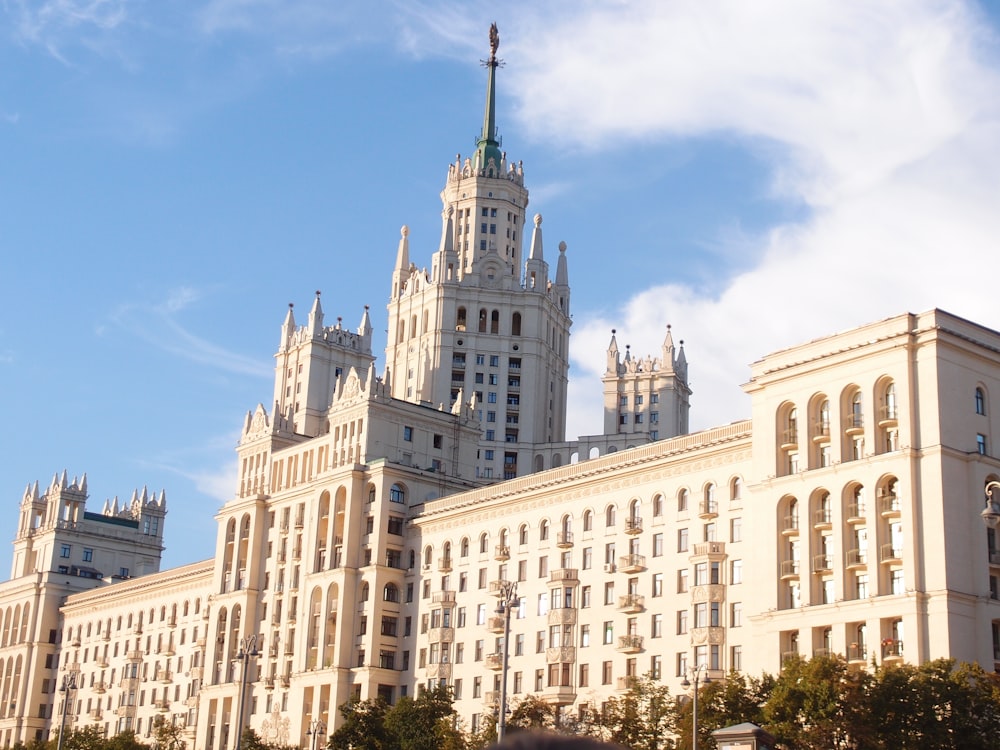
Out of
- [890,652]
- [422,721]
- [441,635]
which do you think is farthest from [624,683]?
[890,652]

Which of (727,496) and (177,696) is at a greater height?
Answer: (727,496)

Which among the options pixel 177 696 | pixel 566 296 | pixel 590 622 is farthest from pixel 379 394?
pixel 566 296

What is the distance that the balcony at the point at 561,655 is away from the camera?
8625cm

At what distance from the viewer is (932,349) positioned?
226 feet

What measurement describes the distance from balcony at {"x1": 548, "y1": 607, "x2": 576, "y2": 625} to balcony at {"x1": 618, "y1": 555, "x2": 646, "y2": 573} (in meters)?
4.93

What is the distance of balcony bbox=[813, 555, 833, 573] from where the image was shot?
233ft

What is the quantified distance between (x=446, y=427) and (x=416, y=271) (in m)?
51.4

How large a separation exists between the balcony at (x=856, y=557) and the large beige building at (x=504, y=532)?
0.18 metres

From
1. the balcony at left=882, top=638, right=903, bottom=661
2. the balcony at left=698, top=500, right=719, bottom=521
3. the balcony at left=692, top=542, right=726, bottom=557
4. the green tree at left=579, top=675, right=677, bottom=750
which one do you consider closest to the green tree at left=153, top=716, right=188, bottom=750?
the green tree at left=579, top=675, right=677, bottom=750

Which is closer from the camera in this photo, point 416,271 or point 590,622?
point 590,622

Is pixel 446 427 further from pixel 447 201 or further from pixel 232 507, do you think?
pixel 447 201

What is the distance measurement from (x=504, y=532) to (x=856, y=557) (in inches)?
1203

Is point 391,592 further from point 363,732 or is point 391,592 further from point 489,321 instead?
point 489,321

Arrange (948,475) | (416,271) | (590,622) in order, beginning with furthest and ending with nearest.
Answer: (416,271) → (590,622) → (948,475)
